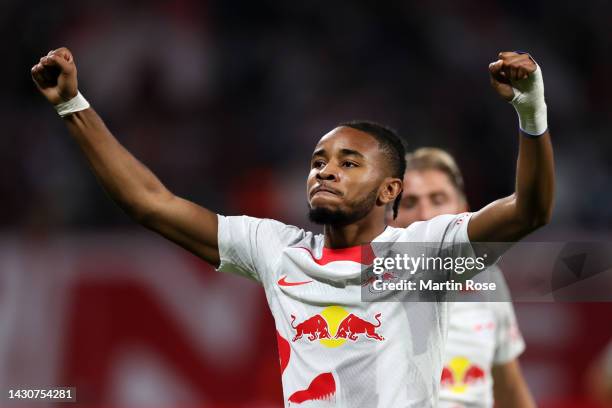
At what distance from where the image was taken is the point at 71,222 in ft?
25.8

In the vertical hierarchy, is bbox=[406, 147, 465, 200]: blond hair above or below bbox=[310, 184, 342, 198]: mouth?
above

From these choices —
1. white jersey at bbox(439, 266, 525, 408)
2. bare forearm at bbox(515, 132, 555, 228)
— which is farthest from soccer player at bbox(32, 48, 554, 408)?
white jersey at bbox(439, 266, 525, 408)

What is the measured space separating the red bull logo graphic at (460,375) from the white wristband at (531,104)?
77.8 inches

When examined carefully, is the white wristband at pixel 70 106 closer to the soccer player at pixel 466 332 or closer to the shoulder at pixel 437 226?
the shoulder at pixel 437 226

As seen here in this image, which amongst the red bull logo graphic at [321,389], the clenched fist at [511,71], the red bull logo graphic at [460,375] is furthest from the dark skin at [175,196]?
the red bull logo graphic at [460,375]

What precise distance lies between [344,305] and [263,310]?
11.5 ft

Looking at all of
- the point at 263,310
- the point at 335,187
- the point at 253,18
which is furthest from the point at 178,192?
the point at 335,187

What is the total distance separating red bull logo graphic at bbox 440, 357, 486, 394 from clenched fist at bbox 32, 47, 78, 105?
2285mm

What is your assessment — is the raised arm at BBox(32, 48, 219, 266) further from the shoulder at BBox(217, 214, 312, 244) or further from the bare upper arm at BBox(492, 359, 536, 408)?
the bare upper arm at BBox(492, 359, 536, 408)

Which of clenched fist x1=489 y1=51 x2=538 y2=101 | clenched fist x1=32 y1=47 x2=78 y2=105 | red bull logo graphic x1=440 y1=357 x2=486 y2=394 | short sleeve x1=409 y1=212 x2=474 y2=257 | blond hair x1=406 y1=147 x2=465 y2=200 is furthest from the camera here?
blond hair x1=406 y1=147 x2=465 y2=200

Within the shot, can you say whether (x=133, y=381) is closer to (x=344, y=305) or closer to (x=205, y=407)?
(x=205, y=407)

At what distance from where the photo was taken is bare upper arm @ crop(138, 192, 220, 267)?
3.36 metres

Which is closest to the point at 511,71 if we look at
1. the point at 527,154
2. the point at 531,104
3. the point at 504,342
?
the point at 531,104

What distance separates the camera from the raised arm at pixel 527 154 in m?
2.84
